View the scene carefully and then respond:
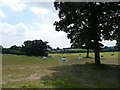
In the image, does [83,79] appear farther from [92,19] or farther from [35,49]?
[35,49]

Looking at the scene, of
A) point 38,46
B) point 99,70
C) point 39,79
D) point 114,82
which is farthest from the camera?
point 38,46

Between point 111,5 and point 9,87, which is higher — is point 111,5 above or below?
above

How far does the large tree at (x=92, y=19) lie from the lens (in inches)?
1737

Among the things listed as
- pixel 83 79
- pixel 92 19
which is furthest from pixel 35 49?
pixel 83 79

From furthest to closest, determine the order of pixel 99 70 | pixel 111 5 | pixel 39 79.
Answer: pixel 111 5 < pixel 99 70 < pixel 39 79

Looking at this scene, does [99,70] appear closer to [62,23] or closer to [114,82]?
[114,82]

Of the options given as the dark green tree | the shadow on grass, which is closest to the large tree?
the shadow on grass

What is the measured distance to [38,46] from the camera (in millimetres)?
121312

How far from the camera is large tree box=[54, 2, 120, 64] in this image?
44.1 m

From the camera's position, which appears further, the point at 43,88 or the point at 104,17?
the point at 104,17

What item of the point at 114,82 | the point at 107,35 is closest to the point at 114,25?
the point at 107,35

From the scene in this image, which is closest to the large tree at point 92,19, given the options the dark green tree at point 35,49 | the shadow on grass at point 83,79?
the shadow on grass at point 83,79

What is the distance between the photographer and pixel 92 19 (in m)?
44.9

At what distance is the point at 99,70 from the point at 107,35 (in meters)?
6.83
